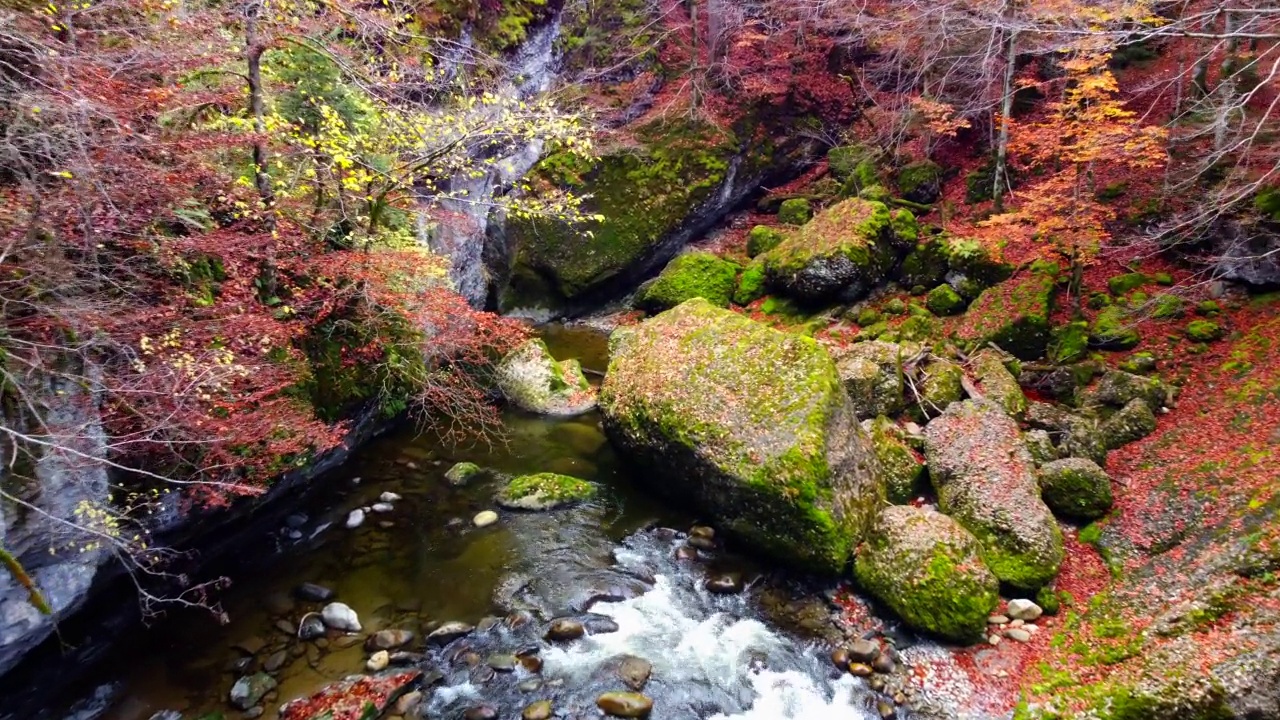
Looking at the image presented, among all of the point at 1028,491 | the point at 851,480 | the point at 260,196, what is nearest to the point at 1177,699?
the point at 1028,491

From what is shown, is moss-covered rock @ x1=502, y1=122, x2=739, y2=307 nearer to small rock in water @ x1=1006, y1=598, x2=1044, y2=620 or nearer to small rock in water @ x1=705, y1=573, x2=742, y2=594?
small rock in water @ x1=705, y1=573, x2=742, y2=594

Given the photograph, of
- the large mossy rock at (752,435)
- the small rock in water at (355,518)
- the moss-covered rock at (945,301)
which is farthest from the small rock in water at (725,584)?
the moss-covered rock at (945,301)

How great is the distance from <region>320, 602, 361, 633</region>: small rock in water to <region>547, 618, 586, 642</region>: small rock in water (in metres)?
2.13

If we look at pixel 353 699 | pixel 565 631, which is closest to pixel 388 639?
pixel 353 699

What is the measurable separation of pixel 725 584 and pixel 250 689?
5.08 m

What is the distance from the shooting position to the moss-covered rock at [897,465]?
26.3 feet

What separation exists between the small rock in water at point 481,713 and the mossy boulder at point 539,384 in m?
6.34

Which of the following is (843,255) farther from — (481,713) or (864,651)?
(481,713)

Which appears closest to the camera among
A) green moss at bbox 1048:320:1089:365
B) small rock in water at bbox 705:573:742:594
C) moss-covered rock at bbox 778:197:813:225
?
small rock in water at bbox 705:573:742:594

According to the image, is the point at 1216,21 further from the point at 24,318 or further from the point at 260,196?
the point at 24,318

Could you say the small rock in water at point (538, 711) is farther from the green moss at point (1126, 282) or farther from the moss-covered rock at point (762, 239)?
the moss-covered rock at point (762, 239)

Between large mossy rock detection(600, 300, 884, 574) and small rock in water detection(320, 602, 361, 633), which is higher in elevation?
large mossy rock detection(600, 300, 884, 574)

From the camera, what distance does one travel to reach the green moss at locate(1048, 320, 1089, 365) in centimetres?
1005

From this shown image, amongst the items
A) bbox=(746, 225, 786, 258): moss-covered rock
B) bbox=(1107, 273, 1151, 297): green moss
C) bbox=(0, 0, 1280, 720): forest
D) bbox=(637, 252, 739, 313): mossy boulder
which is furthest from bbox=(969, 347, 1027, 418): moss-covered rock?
bbox=(746, 225, 786, 258): moss-covered rock
